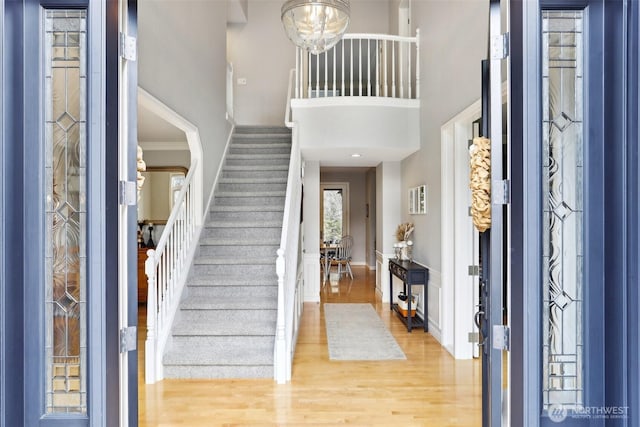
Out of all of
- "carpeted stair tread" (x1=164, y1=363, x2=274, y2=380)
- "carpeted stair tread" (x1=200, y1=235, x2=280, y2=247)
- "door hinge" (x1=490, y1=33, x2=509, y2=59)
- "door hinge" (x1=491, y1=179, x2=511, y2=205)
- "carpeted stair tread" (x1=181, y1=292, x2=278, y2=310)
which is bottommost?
"carpeted stair tread" (x1=164, y1=363, x2=274, y2=380)

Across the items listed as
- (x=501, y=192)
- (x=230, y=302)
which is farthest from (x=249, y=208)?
(x=501, y=192)

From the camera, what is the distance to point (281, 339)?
309cm

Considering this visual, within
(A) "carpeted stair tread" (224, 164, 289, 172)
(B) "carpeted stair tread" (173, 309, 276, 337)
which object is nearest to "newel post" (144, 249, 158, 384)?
(B) "carpeted stair tread" (173, 309, 276, 337)

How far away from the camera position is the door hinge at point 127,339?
1.44m

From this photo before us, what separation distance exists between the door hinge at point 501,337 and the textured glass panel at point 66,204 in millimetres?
1573

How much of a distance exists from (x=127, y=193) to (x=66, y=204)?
0.68 feet

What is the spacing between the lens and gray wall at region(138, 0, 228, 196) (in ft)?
9.95

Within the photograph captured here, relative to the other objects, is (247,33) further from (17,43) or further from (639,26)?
(639,26)

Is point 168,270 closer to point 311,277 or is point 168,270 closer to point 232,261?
point 232,261

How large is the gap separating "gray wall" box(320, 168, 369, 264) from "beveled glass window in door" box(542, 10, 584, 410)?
9.04 metres

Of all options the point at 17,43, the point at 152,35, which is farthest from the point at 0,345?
the point at 152,35

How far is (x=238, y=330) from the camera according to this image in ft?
11.2

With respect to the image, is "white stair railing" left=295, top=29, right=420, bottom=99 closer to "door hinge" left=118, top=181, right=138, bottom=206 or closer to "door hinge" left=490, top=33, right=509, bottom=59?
"door hinge" left=490, top=33, right=509, bottom=59

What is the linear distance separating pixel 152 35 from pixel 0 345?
8.65 ft
